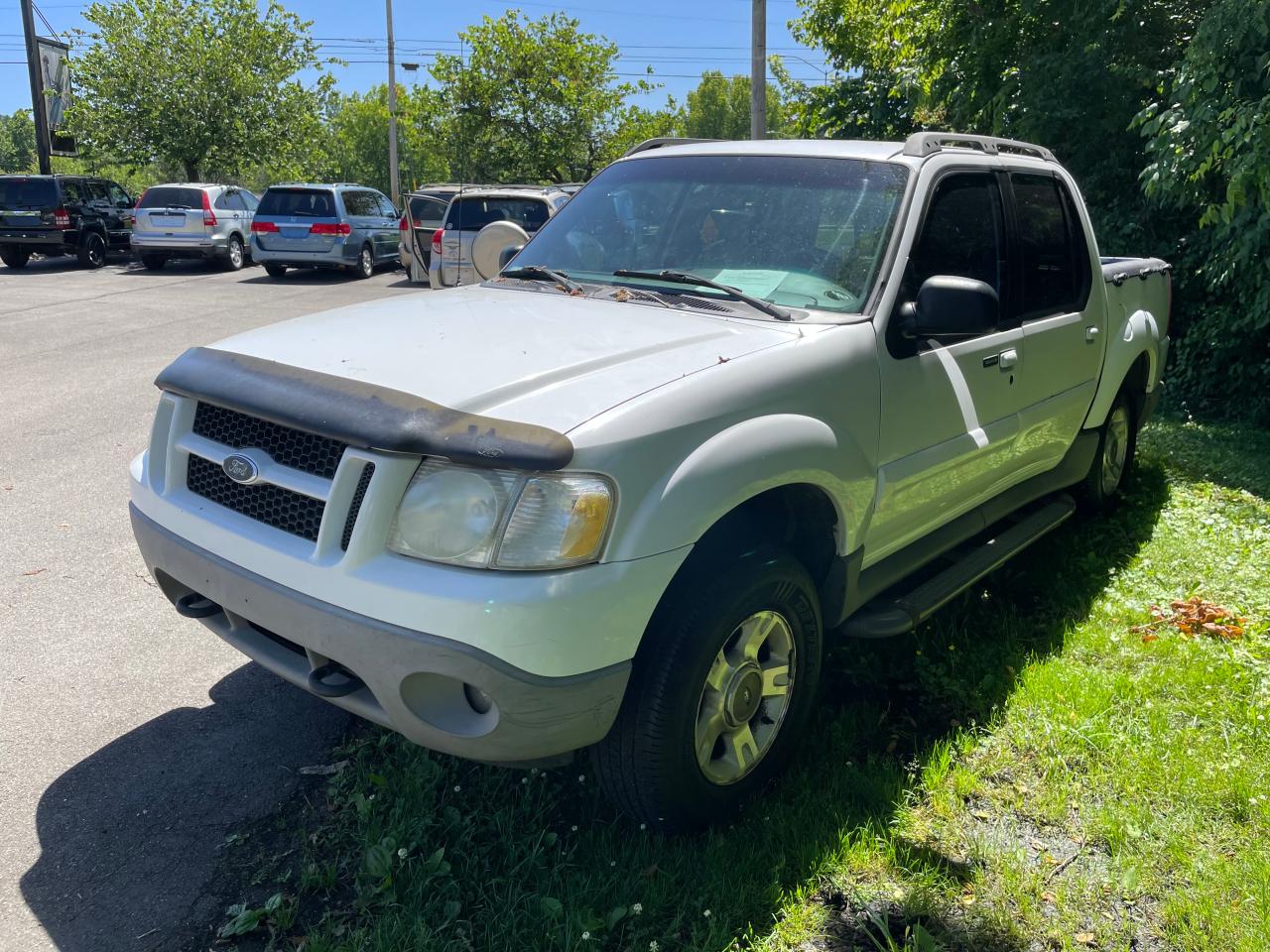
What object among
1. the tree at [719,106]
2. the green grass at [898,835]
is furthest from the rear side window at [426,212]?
the tree at [719,106]

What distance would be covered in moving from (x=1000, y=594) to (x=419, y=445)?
10.7 ft

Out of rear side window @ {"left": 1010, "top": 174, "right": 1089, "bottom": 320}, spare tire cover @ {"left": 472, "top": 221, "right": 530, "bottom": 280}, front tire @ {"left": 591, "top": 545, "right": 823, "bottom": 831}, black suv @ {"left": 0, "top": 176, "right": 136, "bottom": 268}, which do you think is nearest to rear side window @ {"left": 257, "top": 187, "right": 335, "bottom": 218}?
black suv @ {"left": 0, "top": 176, "right": 136, "bottom": 268}

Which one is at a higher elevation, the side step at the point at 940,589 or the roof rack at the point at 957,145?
the roof rack at the point at 957,145

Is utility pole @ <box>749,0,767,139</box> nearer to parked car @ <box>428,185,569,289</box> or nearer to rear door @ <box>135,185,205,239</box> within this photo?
parked car @ <box>428,185,569,289</box>

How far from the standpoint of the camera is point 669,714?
2.67 meters

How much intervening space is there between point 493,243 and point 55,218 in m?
19.7

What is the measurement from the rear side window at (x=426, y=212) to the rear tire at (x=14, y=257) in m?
8.40

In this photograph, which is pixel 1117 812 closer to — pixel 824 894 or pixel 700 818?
pixel 824 894

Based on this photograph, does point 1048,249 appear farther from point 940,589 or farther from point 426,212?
point 426,212

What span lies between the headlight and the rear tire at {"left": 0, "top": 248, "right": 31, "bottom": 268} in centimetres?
2288

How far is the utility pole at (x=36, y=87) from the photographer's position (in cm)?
2659

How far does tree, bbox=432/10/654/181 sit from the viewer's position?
33.7 meters

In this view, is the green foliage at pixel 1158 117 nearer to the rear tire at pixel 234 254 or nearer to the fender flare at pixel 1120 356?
the fender flare at pixel 1120 356

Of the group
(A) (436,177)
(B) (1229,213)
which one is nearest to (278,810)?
(B) (1229,213)
